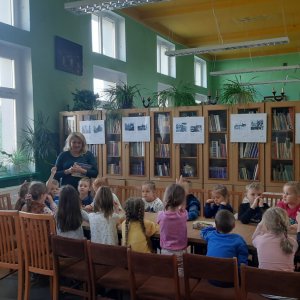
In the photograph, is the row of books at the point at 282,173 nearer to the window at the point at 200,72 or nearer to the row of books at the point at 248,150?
the row of books at the point at 248,150

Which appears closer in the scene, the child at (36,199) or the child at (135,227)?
the child at (135,227)

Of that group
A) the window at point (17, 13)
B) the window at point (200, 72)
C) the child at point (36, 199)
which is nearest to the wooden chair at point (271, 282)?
the child at point (36, 199)

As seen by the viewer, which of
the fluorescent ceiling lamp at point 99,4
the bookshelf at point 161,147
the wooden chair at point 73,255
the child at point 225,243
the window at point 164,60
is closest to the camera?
the child at point 225,243

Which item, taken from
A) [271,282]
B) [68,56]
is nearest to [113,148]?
[68,56]

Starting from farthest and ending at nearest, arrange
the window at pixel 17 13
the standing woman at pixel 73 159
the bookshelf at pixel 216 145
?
1. the window at pixel 17 13
2. the bookshelf at pixel 216 145
3. the standing woman at pixel 73 159

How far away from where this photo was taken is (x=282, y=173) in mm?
4664

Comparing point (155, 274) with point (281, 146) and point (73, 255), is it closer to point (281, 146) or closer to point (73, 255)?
point (73, 255)

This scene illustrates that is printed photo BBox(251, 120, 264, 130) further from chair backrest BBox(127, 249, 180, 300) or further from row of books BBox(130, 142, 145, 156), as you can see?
chair backrest BBox(127, 249, 180, 300)

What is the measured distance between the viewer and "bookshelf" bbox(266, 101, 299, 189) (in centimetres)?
459

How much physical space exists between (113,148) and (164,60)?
458 cm

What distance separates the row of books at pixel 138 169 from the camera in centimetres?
542

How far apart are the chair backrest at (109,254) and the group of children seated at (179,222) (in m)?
0.42

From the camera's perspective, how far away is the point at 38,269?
8.66 ft

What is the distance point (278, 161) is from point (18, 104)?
395 centimetres
